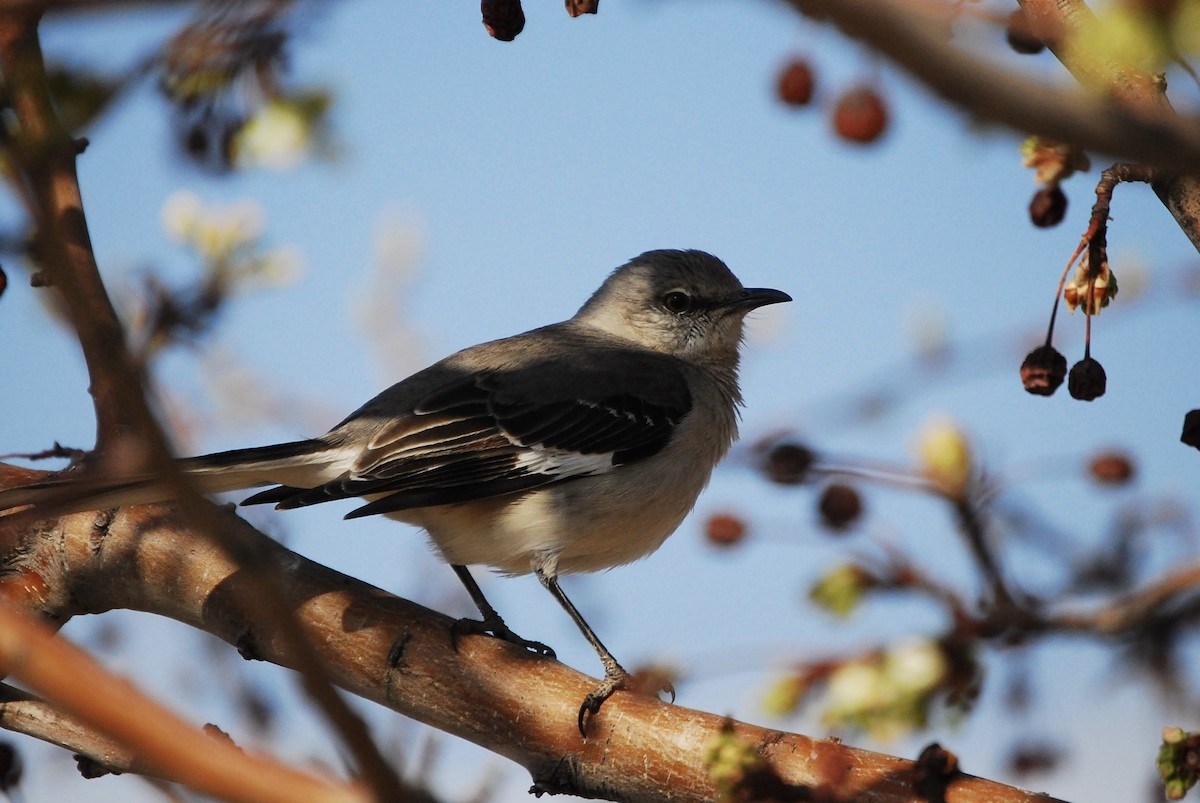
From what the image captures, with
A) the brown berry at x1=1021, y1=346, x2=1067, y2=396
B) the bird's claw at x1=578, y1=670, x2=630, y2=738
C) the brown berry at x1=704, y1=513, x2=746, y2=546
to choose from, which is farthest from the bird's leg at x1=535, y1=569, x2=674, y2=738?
the brown berry at x1=1021, y1=346, x2=1067, y2=396

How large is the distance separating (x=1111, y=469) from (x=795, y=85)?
1.23 metres

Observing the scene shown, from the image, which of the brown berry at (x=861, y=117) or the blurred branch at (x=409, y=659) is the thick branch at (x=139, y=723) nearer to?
the brown berry at (x=861, y=117)

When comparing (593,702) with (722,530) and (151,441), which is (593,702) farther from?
(151,441)

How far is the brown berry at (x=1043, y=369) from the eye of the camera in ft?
9.21

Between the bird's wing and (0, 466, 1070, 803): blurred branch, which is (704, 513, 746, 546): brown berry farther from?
the bird's wing

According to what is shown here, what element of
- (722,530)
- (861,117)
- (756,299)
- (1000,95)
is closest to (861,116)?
(861,117)

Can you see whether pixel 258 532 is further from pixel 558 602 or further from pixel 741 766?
pixel 741 766

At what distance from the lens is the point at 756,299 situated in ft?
18.6

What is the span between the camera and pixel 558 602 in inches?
183

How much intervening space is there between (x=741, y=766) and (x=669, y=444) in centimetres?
277

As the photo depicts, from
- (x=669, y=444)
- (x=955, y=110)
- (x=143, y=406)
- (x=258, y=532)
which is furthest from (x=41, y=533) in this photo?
(x=955, y=110)

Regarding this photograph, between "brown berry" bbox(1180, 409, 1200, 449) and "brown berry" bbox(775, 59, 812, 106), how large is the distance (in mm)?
1177

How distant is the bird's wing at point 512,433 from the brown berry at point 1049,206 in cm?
227

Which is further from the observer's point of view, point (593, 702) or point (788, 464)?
point (593, 702)
